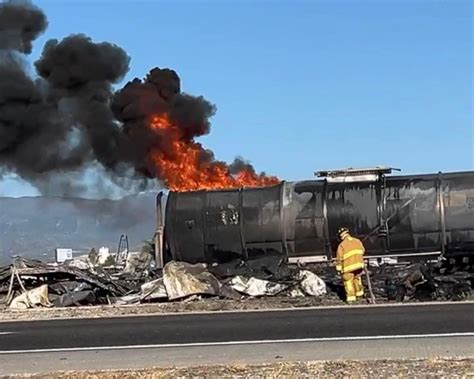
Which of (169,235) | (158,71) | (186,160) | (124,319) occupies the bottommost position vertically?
(124,319)

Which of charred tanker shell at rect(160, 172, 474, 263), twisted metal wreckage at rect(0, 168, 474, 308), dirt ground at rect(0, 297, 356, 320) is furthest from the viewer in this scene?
charred tanker shell at rect(160, 172, 474, 263)

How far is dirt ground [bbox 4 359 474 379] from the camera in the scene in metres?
7.87

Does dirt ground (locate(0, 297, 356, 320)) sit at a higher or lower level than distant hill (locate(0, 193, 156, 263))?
lower

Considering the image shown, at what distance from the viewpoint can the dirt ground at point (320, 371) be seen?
7871 mm

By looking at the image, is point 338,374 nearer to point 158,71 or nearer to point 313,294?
point 313,294

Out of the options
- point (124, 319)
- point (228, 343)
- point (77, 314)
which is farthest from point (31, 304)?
point (228, 343)

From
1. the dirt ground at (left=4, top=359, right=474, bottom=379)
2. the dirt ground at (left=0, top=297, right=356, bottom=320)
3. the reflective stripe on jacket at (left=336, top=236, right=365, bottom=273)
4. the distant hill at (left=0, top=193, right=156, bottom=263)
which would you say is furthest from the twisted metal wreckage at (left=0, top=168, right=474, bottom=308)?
the distant hill at (left=0, top=193, right=156, bottom=263)

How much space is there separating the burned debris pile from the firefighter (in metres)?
0.45

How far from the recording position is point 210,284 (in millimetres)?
18125

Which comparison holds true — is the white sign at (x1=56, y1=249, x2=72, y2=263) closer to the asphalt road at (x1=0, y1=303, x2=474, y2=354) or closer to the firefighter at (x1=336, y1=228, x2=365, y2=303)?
the asphalt road at (x1=0, y1=303, x2=474, y2=354)

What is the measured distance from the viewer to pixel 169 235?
73.5 feet

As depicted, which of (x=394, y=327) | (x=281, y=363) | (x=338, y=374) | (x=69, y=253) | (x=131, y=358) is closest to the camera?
(x=338, y=374)

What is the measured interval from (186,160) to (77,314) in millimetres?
13635

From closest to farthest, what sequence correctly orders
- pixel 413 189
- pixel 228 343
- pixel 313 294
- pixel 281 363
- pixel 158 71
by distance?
pixel 281 363, pixel 228 343, pixel 313 294, pixel 413 189, pixel 158 71
